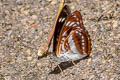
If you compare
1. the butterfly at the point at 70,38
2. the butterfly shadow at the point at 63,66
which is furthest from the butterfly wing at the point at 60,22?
the butterfly shadow at the point at 63,66

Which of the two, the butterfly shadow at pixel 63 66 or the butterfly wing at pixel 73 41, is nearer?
the butterfly wing at pixel 73 41

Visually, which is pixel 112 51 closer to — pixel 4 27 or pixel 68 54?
pixel 68 54

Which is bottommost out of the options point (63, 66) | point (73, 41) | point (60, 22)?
point (63, 66)

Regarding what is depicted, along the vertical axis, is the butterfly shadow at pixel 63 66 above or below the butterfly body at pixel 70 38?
below

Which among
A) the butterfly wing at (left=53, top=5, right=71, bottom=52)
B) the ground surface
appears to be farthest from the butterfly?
the ground surface

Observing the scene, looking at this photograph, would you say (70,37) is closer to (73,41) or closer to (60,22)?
(73,41)

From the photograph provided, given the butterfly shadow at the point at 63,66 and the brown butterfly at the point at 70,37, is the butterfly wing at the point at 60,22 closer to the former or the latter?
the brown butterfly at the point at 70,37

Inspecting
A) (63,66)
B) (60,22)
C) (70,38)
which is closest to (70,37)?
(70,38)
